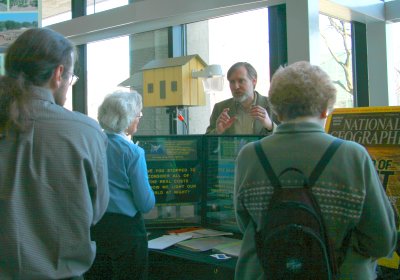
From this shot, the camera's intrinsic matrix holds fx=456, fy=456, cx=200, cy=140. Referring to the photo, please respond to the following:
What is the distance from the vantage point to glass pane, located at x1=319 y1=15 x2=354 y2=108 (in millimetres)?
2893

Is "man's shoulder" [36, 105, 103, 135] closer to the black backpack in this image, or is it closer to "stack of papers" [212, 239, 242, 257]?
the black backpack

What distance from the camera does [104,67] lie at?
476 centimetres

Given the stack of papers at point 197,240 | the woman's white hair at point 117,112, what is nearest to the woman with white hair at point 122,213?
the woman's white hair at point 117,112

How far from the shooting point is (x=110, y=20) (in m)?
2.91

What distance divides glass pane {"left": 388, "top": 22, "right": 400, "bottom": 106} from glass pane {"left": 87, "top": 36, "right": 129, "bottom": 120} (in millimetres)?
2652

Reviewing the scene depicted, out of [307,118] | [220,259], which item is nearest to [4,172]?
[307,118]

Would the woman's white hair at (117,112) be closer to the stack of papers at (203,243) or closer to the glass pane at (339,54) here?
the stack of papers at (203,243)

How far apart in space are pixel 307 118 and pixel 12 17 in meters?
2.16

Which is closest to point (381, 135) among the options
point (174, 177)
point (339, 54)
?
point (174, 177)

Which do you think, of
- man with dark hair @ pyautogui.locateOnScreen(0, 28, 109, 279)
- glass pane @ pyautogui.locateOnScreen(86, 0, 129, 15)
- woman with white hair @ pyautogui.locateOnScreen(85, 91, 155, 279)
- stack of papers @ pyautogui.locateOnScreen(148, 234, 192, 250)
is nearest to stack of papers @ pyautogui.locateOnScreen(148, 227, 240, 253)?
stack of papers @ pyautogui.locateOnScreen(148, 234, 192, 250)

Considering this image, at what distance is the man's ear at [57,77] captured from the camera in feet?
4.41

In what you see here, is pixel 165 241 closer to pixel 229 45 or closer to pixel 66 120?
pixel 66 120

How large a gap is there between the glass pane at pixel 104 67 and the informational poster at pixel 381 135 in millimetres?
3074

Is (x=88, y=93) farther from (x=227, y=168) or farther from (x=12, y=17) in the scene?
(x=227, y=168)
